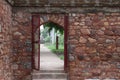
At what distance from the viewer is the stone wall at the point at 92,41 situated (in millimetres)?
9891

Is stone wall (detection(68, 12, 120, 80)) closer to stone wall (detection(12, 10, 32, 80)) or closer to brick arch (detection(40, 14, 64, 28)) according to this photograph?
brick arch (detection(40, 14, 64, 28))

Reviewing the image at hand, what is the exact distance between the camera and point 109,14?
390 inches

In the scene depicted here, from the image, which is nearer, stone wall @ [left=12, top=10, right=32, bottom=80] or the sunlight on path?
stone wall @ [left=12, top=10, right=32, bottom=80]

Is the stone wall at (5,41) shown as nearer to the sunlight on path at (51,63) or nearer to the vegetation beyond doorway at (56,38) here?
the sunlight on path at (51,63)

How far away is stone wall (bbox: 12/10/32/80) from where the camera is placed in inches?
389

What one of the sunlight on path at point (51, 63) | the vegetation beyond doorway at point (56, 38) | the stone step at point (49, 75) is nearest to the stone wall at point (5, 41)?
the stone step at point (49, 75)

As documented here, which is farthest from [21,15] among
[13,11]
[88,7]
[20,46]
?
[88,7]

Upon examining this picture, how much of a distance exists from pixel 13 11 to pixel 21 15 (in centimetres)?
29

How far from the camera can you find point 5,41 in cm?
863

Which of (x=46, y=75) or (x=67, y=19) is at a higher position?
(x=67, y=19)

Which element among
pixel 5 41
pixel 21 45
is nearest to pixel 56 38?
pixel 21 45

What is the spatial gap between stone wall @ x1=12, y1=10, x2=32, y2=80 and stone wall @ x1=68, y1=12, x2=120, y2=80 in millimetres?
1400

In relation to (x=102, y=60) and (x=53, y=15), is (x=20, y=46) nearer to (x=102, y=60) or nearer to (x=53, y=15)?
Answer: (x=53, y=15)

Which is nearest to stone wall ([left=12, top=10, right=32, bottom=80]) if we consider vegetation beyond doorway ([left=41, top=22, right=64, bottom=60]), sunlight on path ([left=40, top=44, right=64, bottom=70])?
sunlight on path ([left=40, top=44, right=64, bottom=70])
